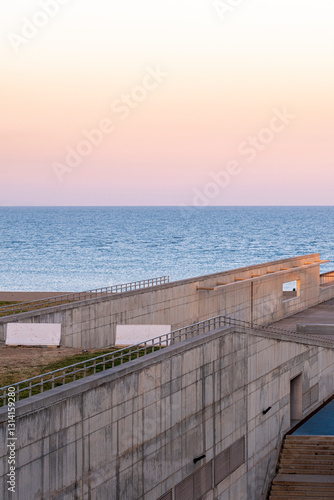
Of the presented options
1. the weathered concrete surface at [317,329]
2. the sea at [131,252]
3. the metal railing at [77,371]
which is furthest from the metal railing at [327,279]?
the sea at [131,252]

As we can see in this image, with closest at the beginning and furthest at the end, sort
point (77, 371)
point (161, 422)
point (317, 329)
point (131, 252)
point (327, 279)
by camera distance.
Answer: point (77, 371) → point (161, 422) → point (317, 329) → point (327, 279) → point (131, 252)

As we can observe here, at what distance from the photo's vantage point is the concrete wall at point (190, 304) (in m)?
30.8

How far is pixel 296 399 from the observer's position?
3266 cm

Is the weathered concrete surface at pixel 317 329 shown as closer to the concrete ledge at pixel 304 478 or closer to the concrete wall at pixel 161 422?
the concrete wall at pixel 161 422

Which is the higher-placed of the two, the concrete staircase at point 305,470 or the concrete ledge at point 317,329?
the concrete ledge at point 317,329

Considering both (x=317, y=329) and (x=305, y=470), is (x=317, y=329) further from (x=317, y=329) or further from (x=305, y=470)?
(x=305, y=470)

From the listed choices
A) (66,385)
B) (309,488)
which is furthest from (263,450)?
(66,385)

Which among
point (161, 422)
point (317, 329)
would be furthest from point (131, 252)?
point (161, 422)

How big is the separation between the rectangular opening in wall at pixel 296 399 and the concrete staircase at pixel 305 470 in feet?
7.67

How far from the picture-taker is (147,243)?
15838cm

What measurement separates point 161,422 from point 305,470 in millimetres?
9063

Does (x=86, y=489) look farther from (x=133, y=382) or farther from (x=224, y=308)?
(x=224, y=308)

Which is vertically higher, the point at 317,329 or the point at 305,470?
the point at 317,329

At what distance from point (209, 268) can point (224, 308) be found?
7964 cm
